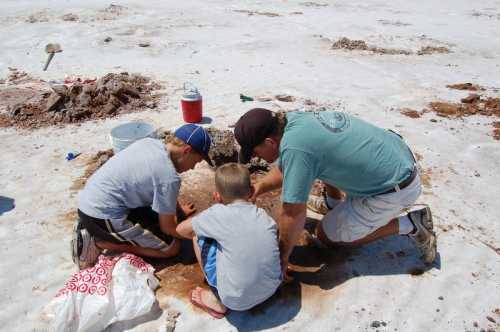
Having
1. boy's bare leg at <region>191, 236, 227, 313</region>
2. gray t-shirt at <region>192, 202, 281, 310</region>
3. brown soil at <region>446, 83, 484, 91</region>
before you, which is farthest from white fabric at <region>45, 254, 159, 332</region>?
brown soil at <region>446, 83, 484, 91</region>

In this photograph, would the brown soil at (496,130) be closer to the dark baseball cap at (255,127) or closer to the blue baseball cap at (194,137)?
the dark baseball cap at (255,127)

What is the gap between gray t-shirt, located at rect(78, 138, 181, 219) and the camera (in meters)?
2.50

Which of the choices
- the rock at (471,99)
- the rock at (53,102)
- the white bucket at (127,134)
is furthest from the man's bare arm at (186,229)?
the rock at (471,99)

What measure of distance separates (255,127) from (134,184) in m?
0.88

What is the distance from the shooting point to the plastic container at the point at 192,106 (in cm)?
501

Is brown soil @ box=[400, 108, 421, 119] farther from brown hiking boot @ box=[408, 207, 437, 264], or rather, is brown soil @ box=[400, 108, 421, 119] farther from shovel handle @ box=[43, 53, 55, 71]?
shovel handle @ box=[43, 53, 55, 71]

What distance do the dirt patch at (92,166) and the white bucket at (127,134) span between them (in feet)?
1.42

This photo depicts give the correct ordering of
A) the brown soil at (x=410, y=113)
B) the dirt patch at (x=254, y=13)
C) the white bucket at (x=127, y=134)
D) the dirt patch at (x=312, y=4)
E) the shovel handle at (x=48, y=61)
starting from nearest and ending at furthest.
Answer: the white bucket at (x=127, y=134) < the brown soil at (x=410, y=113) < the shovel handle at (x=48, y=61) < the dirt patch at (x=254, y=13) < the dirt patch at (x=312, y=4)

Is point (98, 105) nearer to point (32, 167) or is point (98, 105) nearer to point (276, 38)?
point (32, 167)

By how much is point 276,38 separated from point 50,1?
8.68 m

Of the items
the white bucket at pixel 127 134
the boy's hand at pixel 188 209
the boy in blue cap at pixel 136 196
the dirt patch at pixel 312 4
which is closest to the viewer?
the boy in blue cap at pixel 136 196

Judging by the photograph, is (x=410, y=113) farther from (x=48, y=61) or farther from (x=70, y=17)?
(x=70, y=17)

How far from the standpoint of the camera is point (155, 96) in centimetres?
605

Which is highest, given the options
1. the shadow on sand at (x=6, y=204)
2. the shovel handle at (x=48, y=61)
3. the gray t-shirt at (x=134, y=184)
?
the gray t-shirt at (x=134, y=184)
